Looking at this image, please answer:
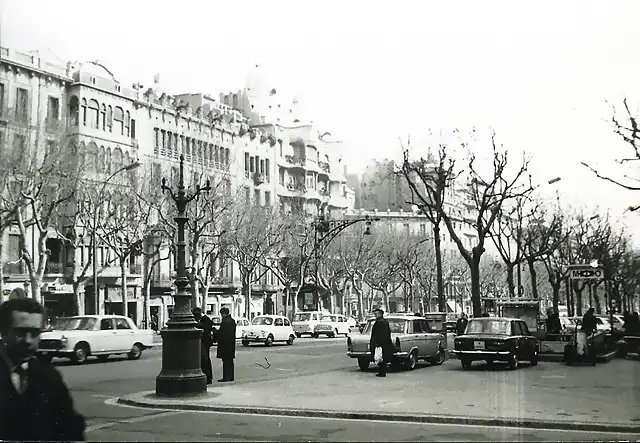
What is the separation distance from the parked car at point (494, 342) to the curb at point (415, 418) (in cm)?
916

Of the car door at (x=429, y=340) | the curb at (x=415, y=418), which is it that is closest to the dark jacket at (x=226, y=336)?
the curb at (x=415, y=418)

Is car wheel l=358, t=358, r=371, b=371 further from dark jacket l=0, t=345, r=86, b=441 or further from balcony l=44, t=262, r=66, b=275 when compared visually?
balcony l=44, t=262, r=66, b=275

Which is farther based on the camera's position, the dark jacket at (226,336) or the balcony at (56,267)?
the balcony at (56,267)

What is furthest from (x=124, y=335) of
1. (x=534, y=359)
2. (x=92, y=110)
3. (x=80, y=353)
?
(x=534, y=359)

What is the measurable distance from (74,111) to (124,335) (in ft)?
24.5

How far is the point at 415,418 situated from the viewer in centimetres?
1162

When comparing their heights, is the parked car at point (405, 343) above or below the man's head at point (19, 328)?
below

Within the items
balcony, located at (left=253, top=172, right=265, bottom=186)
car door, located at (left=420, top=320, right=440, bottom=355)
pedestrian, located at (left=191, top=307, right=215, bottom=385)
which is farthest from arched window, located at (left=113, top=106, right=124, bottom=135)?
balcony, located at (left=253, top=172, right=265, bottom=186)

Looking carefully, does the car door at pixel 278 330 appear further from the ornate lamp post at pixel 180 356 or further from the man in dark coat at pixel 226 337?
the ornate lamp post at pixel 180 356

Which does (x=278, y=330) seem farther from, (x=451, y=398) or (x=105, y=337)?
(x=451, y=398)

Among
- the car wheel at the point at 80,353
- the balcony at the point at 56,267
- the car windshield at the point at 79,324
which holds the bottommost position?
the car wheel at the point at 80,353

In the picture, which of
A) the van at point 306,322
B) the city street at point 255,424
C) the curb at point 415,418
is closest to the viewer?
the city street at point 255,424

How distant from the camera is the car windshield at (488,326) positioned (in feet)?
69.3

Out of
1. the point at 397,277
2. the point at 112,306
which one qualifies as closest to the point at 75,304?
the point at 112,306
